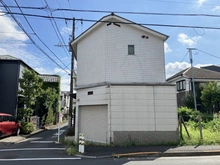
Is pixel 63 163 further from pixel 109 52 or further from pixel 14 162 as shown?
pixel 109 52

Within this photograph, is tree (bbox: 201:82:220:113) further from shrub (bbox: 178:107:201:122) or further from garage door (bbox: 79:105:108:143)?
garage door (bbox: 79:105:108:143)

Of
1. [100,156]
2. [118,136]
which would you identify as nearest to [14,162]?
[100,156]

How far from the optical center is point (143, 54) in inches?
524

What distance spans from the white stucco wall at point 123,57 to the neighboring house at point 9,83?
8.33 m

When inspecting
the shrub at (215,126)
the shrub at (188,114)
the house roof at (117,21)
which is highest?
the house roof at (117,21)

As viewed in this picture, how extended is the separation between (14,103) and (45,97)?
435cm

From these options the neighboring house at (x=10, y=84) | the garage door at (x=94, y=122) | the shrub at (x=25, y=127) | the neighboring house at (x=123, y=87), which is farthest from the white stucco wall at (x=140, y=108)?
the neighboring house at (x=10, y=84)

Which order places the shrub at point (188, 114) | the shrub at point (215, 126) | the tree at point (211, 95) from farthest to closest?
the tree at point (211, 95), the shrub at point (188, 114), the shrub at point (215, 126)

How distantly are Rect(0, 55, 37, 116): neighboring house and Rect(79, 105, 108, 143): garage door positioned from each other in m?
8.19

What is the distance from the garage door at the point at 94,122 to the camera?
1184 centimetres

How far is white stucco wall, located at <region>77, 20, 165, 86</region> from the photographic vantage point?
12.9 m

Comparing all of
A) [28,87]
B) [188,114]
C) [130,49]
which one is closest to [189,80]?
[188,114]

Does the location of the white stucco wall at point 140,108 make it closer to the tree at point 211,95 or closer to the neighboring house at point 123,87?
the neighboring house at point 123,87

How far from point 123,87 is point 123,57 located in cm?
247
